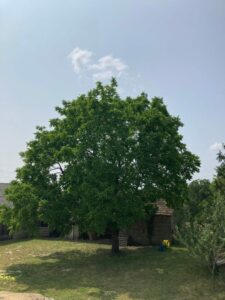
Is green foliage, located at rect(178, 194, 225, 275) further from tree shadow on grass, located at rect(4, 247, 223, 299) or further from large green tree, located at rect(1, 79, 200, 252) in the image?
large green tree, located at rect(1, 79, 200, 252)

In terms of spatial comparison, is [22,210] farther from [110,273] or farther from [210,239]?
[210,239]

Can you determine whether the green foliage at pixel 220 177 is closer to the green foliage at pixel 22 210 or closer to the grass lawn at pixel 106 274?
the grass lawn at pixel 106 274

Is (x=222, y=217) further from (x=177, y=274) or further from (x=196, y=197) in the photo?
(x=196, y=197)

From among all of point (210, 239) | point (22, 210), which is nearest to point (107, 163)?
point (22, 210)

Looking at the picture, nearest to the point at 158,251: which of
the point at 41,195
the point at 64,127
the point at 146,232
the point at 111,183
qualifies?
the point at 146,232

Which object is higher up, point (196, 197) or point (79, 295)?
point (196, 197)

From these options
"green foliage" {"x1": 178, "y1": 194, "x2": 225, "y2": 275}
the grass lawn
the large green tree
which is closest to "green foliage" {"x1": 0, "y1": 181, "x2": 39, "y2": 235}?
the large green tree

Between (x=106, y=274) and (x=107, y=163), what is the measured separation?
6.05 metres

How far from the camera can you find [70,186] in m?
22.0

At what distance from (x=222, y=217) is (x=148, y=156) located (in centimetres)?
727

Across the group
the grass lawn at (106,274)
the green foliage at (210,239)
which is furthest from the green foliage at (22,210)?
the green foliage at (210,239)

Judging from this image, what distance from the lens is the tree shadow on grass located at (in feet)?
51.6

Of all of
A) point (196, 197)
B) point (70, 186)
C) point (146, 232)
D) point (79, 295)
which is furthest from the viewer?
point (196, 197)

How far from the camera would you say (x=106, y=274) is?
18922 mm
